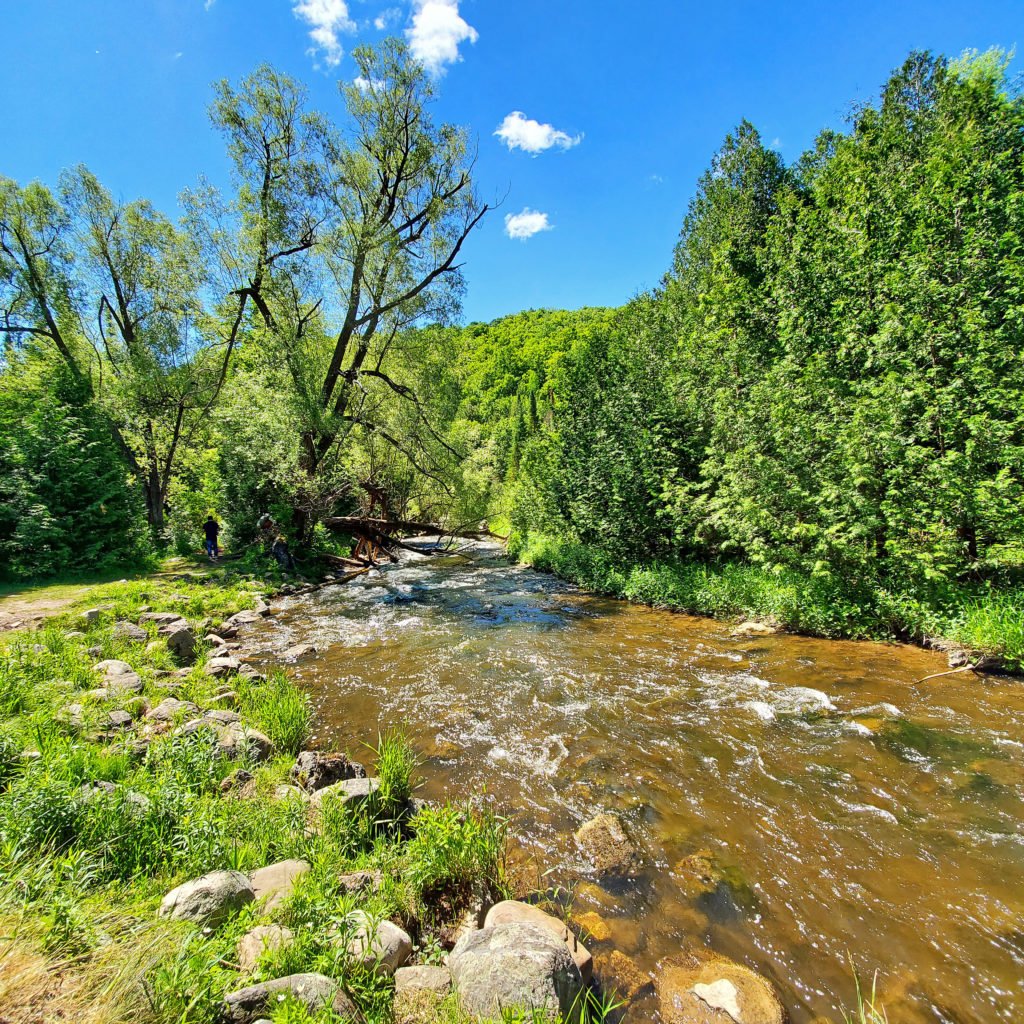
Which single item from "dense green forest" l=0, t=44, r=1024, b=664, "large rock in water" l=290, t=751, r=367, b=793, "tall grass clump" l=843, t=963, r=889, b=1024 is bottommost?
"tall grass clump" l=843, t=963, r=889, b=1024

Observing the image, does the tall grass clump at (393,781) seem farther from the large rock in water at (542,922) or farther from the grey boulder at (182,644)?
the grey boulder at (182,644)

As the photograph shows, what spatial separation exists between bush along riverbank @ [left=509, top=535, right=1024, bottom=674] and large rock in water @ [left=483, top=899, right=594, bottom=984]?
9.35m

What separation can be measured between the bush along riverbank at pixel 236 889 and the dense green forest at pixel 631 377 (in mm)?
10406

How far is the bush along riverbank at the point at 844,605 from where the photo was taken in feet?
27.6

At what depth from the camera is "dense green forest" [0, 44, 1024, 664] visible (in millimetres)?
9898

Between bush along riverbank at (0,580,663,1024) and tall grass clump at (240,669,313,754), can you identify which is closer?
bush along riverbank at (0,580,663,1024)

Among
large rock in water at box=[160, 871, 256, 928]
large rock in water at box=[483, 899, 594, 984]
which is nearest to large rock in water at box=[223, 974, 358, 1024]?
large rock in water at box=[160, 871, 256, 928]

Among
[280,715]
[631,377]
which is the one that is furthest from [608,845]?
[631,377]

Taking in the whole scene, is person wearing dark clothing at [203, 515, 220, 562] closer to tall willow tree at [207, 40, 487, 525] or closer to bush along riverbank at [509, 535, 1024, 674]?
tall willow tree at [207, 40, 487, 525]

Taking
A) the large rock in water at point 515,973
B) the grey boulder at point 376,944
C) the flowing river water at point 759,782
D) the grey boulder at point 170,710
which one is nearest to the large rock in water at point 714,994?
the flowing river water at point 759,782

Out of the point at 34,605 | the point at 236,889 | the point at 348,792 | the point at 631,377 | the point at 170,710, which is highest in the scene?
the point at 631,377

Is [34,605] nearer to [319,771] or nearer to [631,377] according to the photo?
[319,771]

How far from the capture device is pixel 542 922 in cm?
341

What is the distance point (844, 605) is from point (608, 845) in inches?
371
